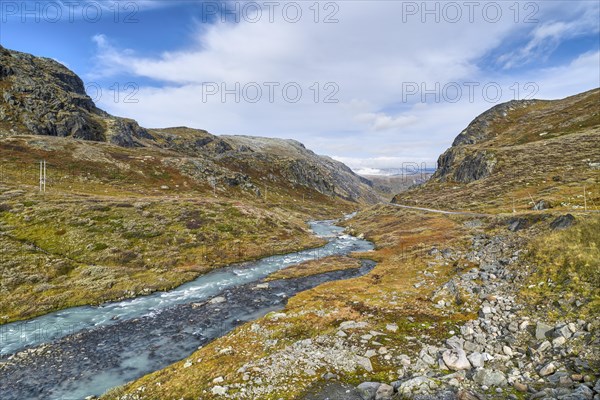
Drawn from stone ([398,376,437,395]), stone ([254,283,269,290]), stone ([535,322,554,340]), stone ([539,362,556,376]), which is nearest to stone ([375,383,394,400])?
stone ([398,376,437,395])

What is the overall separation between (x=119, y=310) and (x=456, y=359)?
116 ft

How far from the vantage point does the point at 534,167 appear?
11831 cm

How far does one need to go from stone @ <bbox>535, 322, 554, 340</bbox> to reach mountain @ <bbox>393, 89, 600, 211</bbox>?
6468 centimetres

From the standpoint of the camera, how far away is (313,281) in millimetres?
47156

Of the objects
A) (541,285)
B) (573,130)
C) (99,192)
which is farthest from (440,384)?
(573,130)

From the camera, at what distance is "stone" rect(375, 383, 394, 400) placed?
48.8 feet

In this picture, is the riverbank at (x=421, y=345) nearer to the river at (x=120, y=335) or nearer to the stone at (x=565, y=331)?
the stone at (x=565, y=331)

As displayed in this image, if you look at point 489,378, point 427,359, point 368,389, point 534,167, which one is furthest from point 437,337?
point 534,167

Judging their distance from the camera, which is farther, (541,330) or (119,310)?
(119,310)

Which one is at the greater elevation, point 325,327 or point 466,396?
point 466,396

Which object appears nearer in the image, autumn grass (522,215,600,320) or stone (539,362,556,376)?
stone (539,362,556,376)

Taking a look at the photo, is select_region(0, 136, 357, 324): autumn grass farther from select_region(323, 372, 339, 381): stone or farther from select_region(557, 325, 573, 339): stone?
select_region(557, 325, 573, 339): stone

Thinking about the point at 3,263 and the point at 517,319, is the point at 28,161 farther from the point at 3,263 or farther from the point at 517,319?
the point at 517,319

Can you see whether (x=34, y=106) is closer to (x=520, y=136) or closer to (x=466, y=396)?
(x=466, y=396)
